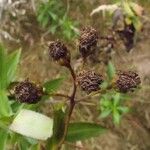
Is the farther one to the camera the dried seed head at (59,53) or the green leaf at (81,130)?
the green leaf at (81,130)

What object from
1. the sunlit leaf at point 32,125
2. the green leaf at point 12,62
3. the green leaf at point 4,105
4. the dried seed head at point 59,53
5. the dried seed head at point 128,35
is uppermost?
the dried seed head at point 59,53

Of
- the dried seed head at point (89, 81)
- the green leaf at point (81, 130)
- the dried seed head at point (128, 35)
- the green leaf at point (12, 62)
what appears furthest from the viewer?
the dried seed head at point (128, 35)

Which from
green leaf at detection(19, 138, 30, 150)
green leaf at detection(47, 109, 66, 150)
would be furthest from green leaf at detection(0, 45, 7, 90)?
green leaf at detection(47, 109, 66, 150)

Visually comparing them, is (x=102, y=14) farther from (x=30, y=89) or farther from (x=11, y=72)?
(x=30, y=89)

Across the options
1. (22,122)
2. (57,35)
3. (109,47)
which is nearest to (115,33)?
(109,47)

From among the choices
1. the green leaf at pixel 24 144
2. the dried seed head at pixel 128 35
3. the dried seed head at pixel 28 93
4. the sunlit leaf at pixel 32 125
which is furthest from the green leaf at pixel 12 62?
the dried seed head at pixel 128 35

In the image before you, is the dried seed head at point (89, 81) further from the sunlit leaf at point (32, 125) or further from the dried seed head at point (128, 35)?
the dried seed head at point (128, 35)
